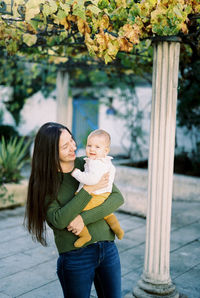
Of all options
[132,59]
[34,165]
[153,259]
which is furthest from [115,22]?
[132,59]

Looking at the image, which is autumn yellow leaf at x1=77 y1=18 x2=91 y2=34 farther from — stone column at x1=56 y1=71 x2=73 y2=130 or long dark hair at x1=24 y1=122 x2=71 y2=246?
stone column at x1=56 y1=71 x2=73 y2=130

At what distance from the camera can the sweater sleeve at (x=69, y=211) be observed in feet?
7.35

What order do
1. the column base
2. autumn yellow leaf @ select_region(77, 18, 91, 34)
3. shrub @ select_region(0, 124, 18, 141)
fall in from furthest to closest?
shrub @ select_region(0, 124, 18, 141) → the column base → autumn yellow leaf @ select_region(77, 18, 91, 34)

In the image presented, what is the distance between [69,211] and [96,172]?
0.90ft

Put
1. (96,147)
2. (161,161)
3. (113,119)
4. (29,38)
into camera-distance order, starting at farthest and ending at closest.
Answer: (113,119) < (29,38) < (161,161) < (96,147)

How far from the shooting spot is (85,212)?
7.61 ft

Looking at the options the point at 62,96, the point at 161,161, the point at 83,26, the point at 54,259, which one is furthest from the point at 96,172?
the point at 62,96

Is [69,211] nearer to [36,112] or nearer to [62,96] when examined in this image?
[62,96]

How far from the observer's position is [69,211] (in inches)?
88.1

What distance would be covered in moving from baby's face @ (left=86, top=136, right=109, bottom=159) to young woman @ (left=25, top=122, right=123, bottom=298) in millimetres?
119

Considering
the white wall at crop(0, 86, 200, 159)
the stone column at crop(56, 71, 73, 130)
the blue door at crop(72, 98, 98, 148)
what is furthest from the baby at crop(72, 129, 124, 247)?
the blue door at crop(72, 98, 98, 148)

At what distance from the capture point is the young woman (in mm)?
A: 2279

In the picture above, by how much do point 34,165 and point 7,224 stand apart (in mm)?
3945

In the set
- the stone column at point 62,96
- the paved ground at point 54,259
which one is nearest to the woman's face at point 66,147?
the paved ground at point 54,259
